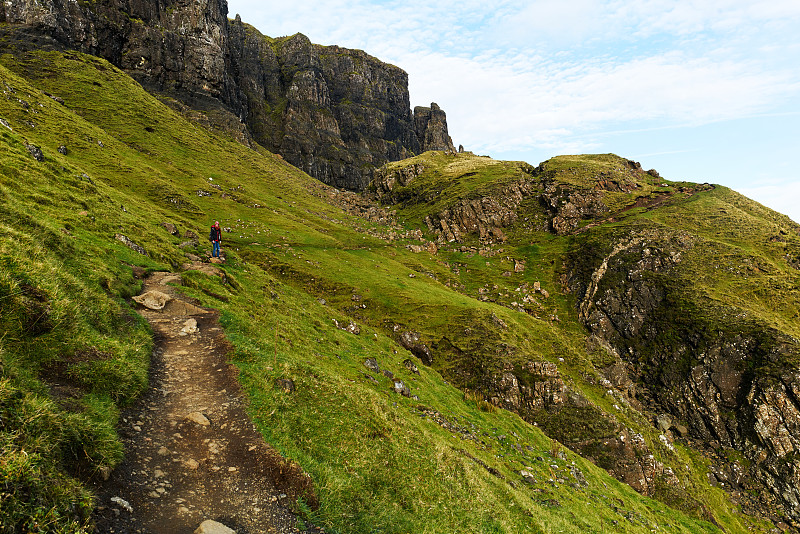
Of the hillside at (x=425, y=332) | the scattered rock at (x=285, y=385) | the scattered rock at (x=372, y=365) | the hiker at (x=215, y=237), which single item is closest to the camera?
Answer: the hillside at (x=425, y=332)

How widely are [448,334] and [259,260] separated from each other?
31.1m

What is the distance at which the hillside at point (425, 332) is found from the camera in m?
9.87

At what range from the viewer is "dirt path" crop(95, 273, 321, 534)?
7.07 m

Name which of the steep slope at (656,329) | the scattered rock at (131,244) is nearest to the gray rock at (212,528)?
the scattered rock at (131,244)

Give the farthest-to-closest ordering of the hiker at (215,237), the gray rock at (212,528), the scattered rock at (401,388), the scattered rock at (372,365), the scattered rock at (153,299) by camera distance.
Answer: the hiker at (215,237)
the scattered rock at (372,365)
the scattered rock at (401,388)
the scattered rock at (153,299)
the gray rock at (212,528)

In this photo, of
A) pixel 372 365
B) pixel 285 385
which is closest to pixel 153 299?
pixel 285 385

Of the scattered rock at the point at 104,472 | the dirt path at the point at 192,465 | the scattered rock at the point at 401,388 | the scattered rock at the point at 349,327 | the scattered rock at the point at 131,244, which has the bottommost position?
the scattered rock at the point at 401,388

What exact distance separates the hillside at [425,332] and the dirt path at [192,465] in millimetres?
581

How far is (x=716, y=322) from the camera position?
47.8 meters

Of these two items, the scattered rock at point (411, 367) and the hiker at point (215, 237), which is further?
the hiker at point (215, 237)

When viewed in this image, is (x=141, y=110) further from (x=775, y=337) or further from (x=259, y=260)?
(x=775, y=337)

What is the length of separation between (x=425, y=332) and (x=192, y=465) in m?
36.9

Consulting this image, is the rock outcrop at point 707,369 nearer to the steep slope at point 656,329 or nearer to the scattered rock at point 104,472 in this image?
the steep slope at point 656,329

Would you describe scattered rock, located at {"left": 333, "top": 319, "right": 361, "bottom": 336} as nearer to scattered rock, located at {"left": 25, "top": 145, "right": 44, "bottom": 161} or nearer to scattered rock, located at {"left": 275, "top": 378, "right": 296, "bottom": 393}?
scattered rock, located at {"left": 275, "top": 378, "right": 296, "bottom": 393}
